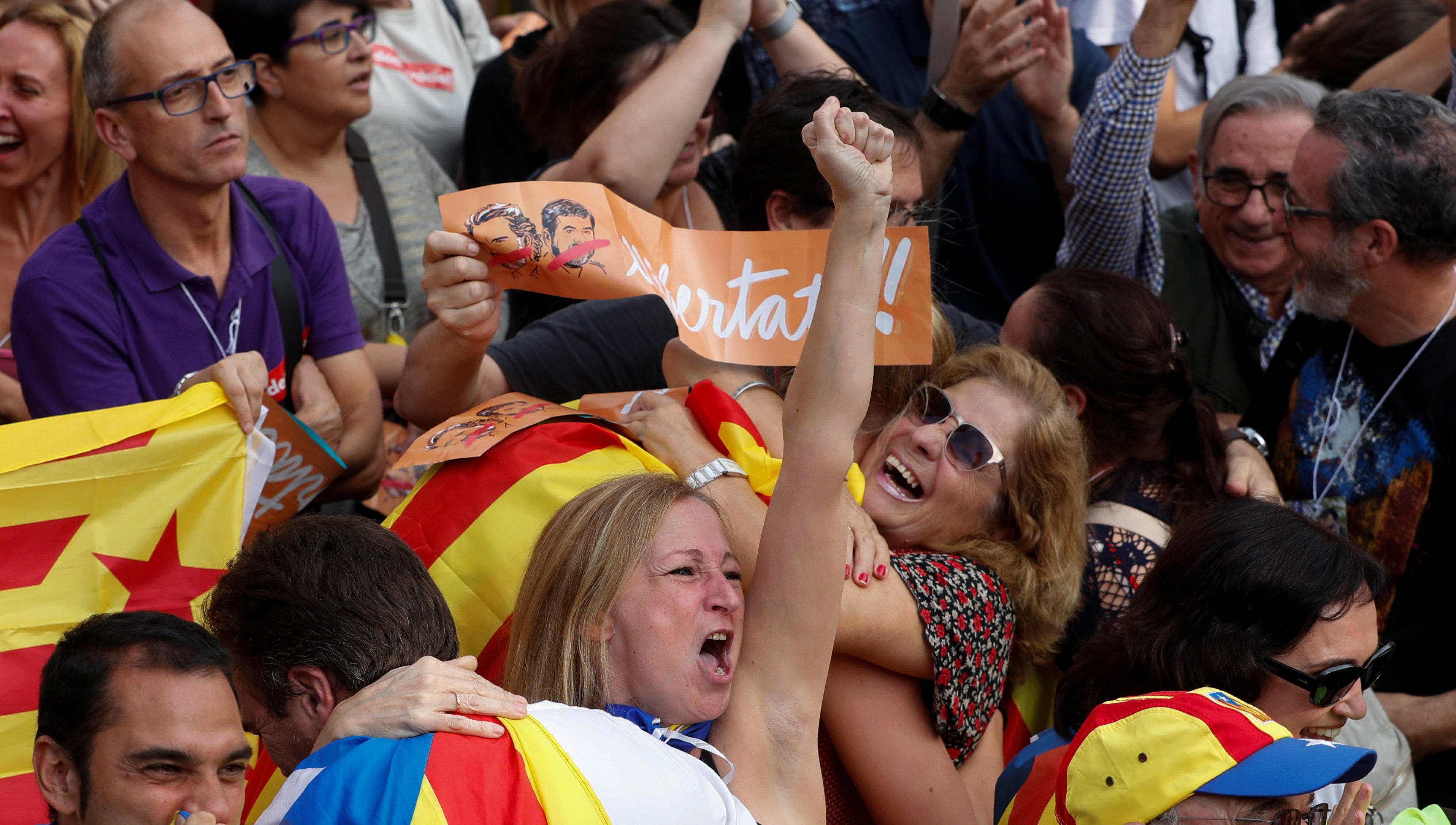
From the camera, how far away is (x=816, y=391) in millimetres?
2131

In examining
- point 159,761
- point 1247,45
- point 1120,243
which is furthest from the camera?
point 1247,45

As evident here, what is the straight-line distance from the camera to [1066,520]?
2.85 m

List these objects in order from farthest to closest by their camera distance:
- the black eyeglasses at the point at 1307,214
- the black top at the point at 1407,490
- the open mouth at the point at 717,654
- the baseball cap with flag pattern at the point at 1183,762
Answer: the black eyeglasses at the point at 1307,214, the black top at the point at 1407,490, the open mouth at the point at 717,654, the baseball cap with flag pattern at the point at 1183,762

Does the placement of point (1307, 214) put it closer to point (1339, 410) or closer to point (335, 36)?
point (1339, 410)

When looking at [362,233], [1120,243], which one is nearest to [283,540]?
→ [362,233]

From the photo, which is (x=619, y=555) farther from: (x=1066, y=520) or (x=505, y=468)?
(x=1066, y=520)

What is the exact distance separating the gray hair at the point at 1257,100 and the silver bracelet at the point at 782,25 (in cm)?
140

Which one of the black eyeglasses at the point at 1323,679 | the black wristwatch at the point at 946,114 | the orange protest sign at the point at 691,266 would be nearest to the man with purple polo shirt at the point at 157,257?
the orange protest sign at the point at 691,266

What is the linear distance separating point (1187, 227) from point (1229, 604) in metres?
2.35


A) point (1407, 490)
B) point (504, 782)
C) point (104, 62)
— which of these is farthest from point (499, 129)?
point (504, 782)

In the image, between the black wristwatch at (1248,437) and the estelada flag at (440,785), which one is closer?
the estelada flag at (440,785)

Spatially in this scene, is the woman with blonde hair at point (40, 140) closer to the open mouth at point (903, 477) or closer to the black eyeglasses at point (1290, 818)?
the open mouth at point (903, 477)

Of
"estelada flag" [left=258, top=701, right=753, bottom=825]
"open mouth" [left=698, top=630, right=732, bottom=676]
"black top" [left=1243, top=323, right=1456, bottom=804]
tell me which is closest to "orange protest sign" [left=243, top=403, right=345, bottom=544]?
"open mouth" [left=698, top=630, right=732, bottom=676]

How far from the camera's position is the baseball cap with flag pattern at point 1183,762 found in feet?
6.37
